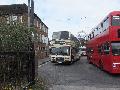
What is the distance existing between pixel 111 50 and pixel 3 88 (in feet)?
35.7

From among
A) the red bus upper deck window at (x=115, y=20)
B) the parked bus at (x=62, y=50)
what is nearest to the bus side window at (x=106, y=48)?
the red bus upper deck window at (x=115, y=20)

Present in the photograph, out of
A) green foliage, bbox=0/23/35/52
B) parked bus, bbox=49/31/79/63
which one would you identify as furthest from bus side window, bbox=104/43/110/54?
parked bus, bbox=49/31/79/63

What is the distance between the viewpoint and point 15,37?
16.3 metres

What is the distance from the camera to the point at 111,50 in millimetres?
22375

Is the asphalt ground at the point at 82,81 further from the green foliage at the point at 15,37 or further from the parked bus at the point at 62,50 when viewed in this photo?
the parked bus at the point at 62,50

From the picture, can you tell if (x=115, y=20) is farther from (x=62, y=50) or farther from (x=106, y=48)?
(x=62, y=50)

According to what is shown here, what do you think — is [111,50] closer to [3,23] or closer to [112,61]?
[112,61]

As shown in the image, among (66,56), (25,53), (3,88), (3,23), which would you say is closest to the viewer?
(3,88)

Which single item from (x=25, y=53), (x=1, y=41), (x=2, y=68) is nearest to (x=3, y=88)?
(x=2, y=68)

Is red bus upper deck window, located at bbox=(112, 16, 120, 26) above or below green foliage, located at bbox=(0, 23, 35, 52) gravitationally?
above

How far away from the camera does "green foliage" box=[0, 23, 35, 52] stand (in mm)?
15766

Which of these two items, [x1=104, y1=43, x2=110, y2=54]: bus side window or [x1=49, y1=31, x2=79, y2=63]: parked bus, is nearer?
[x1=104, y1=43, x2=110, y2=54]: bus side window

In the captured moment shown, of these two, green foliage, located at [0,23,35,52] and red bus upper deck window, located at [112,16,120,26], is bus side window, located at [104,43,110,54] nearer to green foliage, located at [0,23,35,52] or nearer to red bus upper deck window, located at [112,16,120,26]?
red bus upper deck window, located at [112,16,120,26]

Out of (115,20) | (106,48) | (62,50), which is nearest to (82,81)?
(106,48)
